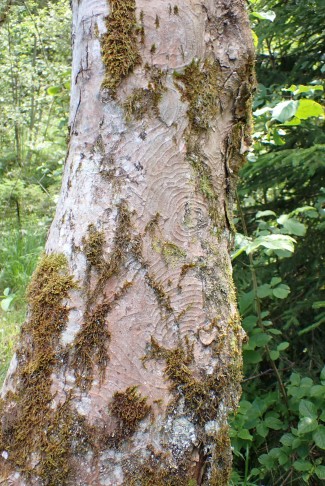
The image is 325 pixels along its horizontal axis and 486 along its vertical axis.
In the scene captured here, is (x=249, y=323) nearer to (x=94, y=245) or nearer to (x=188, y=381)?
(x=188, y=381)

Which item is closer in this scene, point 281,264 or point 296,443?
point 296,443

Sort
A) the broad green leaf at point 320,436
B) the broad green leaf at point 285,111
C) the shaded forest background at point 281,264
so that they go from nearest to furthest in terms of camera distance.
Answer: the broad green leaf at point 285,111, the broad green leaf at point 320,436, the shaded forest background at point 281,264

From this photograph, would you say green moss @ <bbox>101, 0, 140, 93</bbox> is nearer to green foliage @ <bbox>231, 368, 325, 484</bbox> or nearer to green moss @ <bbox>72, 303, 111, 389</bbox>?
green moss @ <bbox>72, 303, 111, 389</bbox>

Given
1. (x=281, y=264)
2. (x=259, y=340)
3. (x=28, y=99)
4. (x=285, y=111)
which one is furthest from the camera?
(x=28, y=99)

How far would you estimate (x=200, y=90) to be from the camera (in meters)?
1.60

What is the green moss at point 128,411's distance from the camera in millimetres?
1402

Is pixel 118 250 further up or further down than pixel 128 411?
further up

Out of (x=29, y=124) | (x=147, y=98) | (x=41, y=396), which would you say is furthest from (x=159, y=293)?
(x=29, y=124)

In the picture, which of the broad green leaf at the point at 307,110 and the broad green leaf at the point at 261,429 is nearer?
the broad green leaf at the point at 307,110

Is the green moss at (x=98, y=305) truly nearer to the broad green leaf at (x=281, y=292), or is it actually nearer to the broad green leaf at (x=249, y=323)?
the broad green leaf at (x=281, y=292)

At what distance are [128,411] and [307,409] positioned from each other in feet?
4.67

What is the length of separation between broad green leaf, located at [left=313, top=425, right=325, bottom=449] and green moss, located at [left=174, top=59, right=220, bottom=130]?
1687mm

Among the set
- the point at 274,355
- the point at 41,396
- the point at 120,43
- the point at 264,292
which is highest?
the point at 120,43

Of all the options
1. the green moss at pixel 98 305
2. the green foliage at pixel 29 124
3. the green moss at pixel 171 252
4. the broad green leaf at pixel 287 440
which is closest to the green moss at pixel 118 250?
the green moss at pixel 98 305
